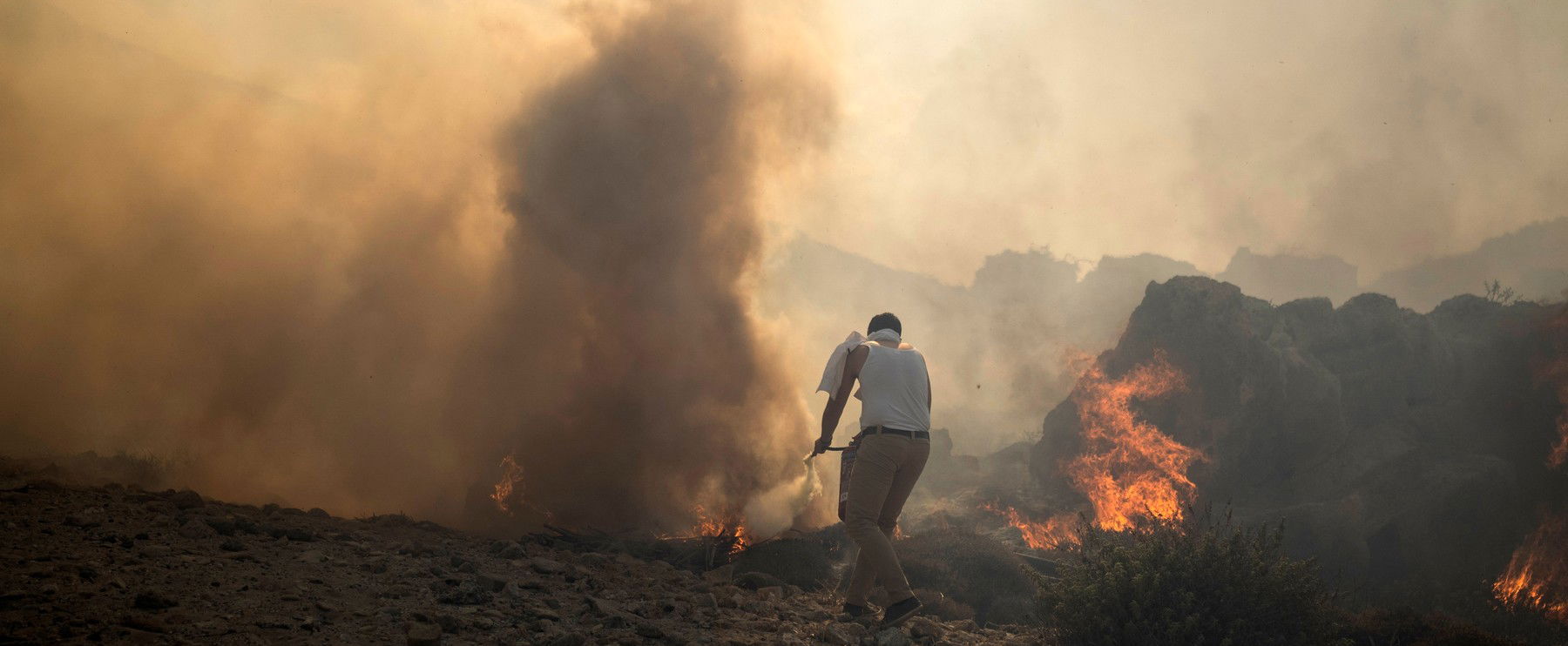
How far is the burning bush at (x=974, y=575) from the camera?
10188mm

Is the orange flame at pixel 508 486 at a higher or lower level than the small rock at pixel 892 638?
higher

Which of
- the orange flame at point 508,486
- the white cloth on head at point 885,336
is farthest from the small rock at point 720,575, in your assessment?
the orange flame at point 508,486

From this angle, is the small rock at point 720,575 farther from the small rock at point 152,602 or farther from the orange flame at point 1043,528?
the orange flame at point 1043,528

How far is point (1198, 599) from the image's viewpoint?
6137 millimetres

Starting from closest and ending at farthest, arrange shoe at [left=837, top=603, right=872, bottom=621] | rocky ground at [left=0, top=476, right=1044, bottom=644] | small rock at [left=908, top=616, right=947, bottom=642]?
rocky ground at [left=0, top=476, right=1044, bottom=644]
small rock at [left=908, top=616, right=947, bottom=642]
shoe at [left=837, top=603, right=872, bottom=621]

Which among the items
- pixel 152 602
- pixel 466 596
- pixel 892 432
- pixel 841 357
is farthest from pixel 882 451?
pixel 152 602

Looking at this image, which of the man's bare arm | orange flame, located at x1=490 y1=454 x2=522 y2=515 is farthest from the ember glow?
the man's bare arm

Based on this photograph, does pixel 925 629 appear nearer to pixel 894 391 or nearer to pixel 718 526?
pixel 894 391

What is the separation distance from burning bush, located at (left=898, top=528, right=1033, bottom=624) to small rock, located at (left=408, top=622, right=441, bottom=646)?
6676 millimetres

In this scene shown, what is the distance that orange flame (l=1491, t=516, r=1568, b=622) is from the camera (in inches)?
542

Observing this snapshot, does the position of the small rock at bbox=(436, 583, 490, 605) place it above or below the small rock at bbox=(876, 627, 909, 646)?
below

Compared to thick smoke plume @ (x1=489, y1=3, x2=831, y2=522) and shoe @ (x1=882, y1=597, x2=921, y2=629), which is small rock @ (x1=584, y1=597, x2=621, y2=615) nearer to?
shoe @ (x1=882, y1=597, x2=921, y2=629)

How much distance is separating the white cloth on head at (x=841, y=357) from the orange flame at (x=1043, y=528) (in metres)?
13.4

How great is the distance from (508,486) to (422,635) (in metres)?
7.57
